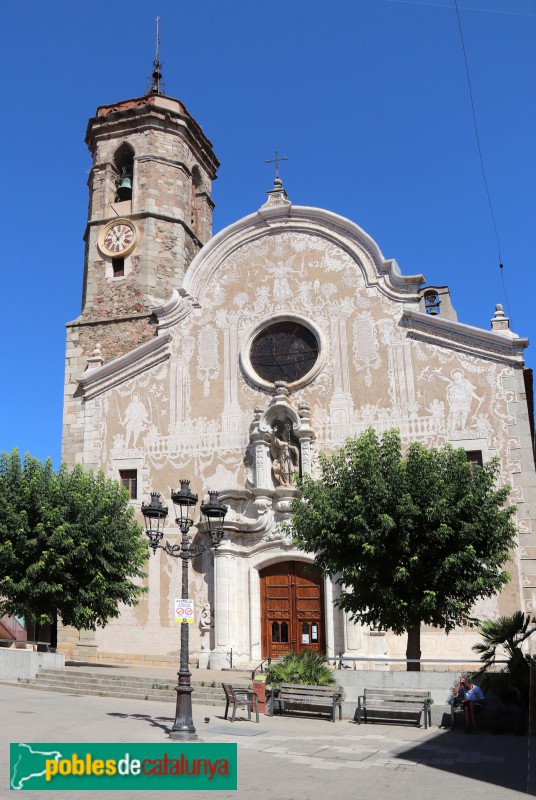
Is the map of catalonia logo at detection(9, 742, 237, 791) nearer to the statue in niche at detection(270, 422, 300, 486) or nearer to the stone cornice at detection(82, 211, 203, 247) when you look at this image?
the statue in niche at detection(270, 422, 300, 486)

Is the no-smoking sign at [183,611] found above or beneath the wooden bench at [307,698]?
above

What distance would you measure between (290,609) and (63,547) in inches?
261

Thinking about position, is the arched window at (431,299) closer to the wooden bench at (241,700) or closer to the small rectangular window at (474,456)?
the small rectangular window at (474,456)

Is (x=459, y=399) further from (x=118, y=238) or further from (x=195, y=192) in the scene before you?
(x=195, y=192)

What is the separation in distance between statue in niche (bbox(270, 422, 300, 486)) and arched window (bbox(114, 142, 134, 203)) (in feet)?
40.2

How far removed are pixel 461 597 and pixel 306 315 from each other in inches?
419

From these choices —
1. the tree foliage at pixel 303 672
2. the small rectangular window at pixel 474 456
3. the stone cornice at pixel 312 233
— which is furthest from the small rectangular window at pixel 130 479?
the small rectangular window at pixel 474 456

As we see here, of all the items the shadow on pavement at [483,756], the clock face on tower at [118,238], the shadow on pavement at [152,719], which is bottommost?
the shadow on pavement at [483,756]

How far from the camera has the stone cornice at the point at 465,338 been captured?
22.0 metres

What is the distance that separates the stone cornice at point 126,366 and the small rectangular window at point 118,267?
4351mm

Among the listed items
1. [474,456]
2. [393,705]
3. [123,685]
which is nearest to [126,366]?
[123,685]

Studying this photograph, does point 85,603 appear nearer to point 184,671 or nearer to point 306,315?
point 184,671

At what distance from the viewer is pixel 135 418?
25.3m

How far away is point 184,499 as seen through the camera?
13.7 meters
